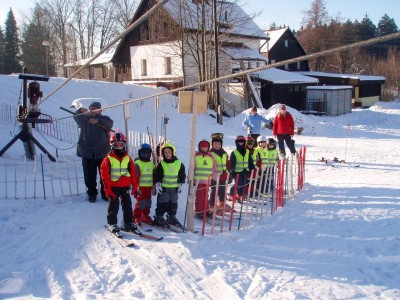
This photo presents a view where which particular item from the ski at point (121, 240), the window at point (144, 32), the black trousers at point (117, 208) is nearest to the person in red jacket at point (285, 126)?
the black trousers at point (117, 208)

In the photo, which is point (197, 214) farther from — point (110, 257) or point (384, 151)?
point (384, 151)

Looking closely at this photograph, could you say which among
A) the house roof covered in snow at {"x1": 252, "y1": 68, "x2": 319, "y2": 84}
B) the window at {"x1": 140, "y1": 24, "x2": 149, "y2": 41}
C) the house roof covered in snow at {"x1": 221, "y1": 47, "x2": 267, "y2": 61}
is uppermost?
the window at {"x1": 140, "y1": 24, "x2": 149, "y2": 41}

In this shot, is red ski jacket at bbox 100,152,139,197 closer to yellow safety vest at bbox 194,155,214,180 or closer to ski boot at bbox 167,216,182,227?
ski boot at bbox 167,216,182,227

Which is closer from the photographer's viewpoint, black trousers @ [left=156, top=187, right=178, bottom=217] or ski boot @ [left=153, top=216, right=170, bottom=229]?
ski boot @ [left=153, top=216, right=170, bottom=229]

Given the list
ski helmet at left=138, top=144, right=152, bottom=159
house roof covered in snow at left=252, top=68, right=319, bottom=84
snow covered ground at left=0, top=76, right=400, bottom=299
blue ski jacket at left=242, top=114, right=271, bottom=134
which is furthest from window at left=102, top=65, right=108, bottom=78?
ski helmet at left=138, top=144, right=152, bottom=159

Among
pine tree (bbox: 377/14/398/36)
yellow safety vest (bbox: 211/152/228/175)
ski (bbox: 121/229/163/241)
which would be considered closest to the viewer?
ski (bbox: 121/229/163/241)

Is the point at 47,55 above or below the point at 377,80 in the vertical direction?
above

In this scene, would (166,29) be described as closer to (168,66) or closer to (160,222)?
(168,66)

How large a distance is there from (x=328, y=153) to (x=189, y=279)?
1091 centimetres

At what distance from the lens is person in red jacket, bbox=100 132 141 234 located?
5715 mm

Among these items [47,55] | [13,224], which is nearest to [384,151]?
[13,224]

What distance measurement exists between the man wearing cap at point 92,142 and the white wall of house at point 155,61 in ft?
70.4

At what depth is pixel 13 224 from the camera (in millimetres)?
6016

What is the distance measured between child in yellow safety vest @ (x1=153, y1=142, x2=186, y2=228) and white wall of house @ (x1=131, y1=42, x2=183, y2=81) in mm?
22724
